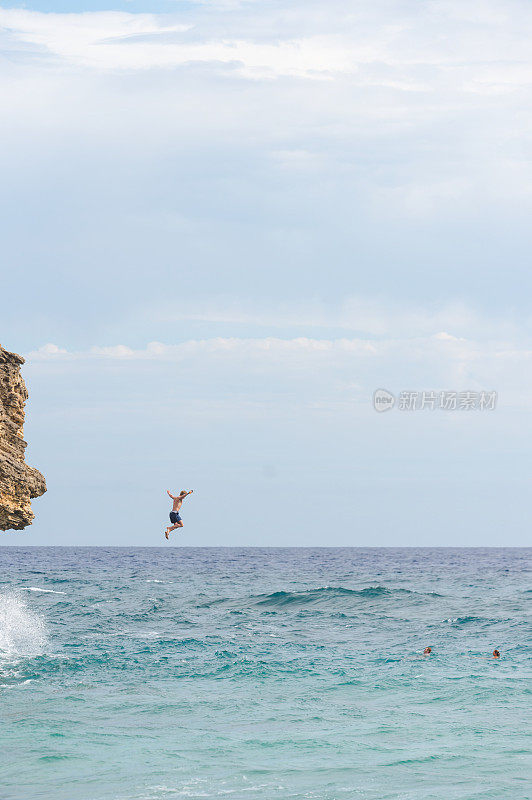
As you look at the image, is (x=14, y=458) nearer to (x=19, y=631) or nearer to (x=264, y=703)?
(x=264, y=703)

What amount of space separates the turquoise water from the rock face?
6009 millimetres

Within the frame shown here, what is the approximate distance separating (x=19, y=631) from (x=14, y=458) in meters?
20.8

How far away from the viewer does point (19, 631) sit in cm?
4047

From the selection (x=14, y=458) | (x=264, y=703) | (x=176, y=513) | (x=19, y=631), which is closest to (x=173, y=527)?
(x=176, y=513)

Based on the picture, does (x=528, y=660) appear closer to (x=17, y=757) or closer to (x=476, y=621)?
(x=476, y=621)

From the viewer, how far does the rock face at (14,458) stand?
73.6 feet

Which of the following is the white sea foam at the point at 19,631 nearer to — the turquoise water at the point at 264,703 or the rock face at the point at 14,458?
the turquoise water at the point at 264,703

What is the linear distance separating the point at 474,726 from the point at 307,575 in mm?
66380

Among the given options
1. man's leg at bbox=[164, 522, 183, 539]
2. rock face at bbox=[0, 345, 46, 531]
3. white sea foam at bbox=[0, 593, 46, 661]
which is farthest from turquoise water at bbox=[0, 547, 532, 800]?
rock face at bbox=[0, 345, 46, 531]

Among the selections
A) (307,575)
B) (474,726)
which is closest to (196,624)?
(474,726)

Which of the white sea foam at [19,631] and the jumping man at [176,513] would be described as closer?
the jumping man at [176,513]

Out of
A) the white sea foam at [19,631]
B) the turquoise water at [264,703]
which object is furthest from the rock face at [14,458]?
the white sea foam at [19,631]

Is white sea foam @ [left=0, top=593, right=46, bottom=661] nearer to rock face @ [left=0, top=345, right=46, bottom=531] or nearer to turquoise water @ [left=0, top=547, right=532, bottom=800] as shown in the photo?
turquoise water @ [left=0, top=547, right=532, bottom=800]

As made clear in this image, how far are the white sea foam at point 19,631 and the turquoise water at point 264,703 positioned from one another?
182 mm
